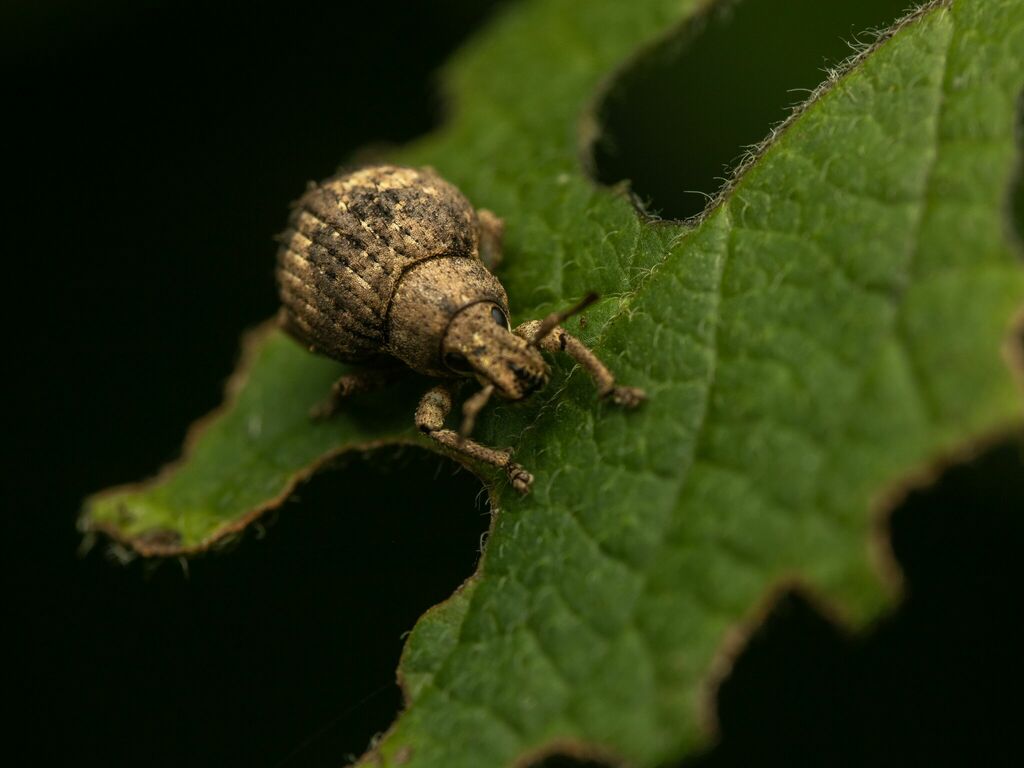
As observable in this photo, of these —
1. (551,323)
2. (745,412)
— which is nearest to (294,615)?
(551,323)

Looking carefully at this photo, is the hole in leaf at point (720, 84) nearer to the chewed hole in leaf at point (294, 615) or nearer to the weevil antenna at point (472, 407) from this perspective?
the weevil antenna at point (472, 407)

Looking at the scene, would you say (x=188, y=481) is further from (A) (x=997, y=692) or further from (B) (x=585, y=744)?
(A) (x=997, y=692)

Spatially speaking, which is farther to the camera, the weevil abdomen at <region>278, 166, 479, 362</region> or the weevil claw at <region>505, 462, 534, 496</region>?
the weevil abdomen at <region>278, 166, 479, 362</region>

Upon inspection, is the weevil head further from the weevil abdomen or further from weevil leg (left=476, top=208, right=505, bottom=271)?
weevil leg (left=476, top=208, right=505, bottom=271)

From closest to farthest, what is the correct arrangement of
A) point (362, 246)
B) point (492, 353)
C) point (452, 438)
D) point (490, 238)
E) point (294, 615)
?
point (492, 353) → point (452, 438) → point (362, 246) → point (490, 238) → point (294, 615)

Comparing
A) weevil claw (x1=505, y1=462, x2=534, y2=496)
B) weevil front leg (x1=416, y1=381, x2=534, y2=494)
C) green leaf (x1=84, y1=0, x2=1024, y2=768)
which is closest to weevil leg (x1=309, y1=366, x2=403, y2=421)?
weevil front leg (x1=416, y1=381, x2=534, y2=494)

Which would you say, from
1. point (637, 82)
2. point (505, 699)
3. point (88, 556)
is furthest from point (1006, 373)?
point (88, 556)

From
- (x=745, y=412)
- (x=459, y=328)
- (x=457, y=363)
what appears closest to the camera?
(x=745, y=412)

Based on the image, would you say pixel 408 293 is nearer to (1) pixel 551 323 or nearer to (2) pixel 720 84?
(1) pixel 551 323

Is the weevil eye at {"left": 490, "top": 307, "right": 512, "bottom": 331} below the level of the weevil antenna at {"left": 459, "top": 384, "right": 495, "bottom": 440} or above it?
above
